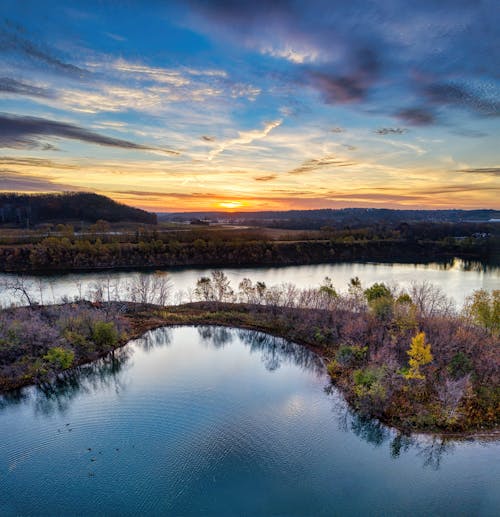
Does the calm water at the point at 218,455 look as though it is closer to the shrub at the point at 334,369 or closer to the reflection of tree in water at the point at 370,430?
the reflection of tree in water at the point at 370,430

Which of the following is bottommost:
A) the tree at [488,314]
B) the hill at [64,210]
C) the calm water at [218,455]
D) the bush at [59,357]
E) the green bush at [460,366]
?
the calm water at [218,455]

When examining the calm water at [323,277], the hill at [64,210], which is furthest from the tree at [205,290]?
the hill at [64,210]

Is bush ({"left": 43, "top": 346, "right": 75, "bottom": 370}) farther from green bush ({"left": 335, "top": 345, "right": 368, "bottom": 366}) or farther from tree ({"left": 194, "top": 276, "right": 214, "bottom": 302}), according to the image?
tree ({"left": 194, "top": 276, "right": 214, "bottom": 302})

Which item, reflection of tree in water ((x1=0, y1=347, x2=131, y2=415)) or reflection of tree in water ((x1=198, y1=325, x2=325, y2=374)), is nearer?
reflection of tree in water ((x1=0, y1=347, x2=131, y2=415))

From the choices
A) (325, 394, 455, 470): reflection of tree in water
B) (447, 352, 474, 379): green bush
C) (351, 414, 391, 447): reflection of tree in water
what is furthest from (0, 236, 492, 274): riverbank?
(447, 352, 474, 379): green bush

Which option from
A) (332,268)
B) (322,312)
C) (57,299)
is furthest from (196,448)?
(332,268)
